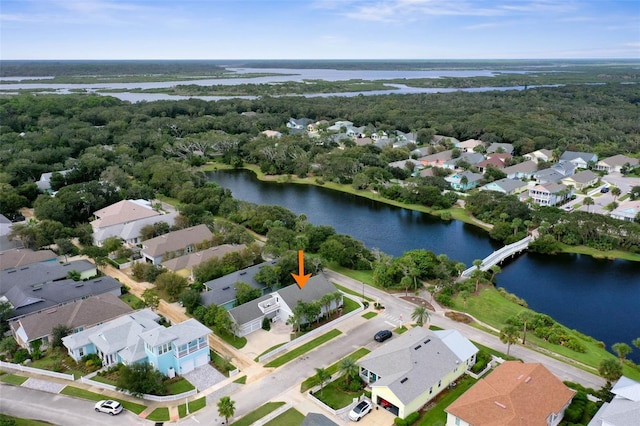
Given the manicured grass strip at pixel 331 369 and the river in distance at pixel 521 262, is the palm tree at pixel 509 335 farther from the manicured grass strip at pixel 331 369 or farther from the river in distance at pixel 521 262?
the river in distance at pixel 521 262

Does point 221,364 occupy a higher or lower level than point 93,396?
lower

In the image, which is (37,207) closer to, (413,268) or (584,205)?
(413,268)

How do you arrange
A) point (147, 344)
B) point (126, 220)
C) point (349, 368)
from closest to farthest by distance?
point (349, 368)
point (147, 344)
point (126, 220)

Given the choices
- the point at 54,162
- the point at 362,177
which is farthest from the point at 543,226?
the point at 54,162

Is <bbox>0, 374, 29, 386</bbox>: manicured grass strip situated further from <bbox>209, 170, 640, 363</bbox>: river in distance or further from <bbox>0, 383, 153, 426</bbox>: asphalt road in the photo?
<bbox>209, 170, 640, 363</bbox>: river in distance

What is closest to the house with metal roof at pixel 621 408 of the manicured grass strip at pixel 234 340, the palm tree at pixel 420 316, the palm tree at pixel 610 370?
the palm tree at pixel 610 370

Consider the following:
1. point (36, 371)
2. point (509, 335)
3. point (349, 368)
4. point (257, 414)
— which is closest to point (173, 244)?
point (36, 371)

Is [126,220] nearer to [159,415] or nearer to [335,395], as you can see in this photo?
[159,415]
